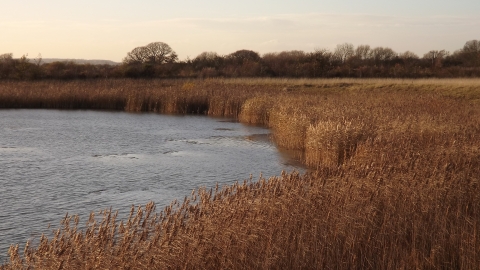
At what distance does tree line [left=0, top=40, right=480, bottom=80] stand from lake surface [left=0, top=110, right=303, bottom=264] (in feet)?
68.7

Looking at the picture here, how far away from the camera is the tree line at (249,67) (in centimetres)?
4466

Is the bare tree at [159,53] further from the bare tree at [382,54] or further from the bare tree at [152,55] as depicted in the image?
the bare tree at [382,54]

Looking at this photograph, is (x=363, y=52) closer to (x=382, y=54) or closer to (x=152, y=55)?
(x=382, y=54)

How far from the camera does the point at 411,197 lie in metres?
7.37

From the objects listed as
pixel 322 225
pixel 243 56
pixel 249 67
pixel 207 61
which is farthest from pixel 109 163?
pixel 243 56

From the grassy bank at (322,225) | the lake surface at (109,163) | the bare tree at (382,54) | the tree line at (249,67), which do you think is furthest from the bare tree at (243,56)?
the grassy bank at (322,225)

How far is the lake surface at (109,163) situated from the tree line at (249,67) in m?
21.0

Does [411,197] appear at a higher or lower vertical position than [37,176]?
higher

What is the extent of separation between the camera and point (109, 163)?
1414 centimetres

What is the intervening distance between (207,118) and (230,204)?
63.7 feet

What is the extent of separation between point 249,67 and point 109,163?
37.8m

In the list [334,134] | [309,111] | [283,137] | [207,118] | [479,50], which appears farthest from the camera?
[479,50]

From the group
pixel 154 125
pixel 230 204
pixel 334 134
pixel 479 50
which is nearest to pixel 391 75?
pixel 479 50

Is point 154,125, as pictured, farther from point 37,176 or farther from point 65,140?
point 37,176
